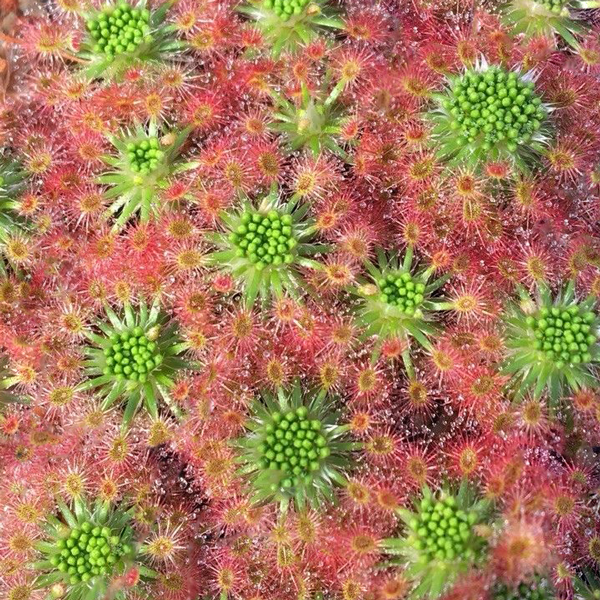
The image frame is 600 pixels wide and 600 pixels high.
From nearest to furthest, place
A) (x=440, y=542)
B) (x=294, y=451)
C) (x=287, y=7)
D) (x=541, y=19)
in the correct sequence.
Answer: (x=440, y=542)
(x=294, y=451)
(x=287, y=7)
(x=541, y=19)

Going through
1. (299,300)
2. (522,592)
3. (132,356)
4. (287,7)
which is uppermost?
(287,7)

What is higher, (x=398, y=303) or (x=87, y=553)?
(x=398, y=303)

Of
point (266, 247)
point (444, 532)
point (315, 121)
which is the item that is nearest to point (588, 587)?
point (444, 532)

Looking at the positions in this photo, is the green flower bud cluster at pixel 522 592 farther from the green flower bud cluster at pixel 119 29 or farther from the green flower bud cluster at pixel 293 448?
the green flower bud cluster at pixel 119 29

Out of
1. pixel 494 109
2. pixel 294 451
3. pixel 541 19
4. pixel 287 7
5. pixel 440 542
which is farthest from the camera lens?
pixel 541 19

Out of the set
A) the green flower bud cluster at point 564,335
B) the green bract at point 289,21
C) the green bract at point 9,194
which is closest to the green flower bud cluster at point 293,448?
the green flower bud cluster at point 564,335

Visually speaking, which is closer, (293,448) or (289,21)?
(293,448)

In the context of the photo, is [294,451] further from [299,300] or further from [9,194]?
[9,194]

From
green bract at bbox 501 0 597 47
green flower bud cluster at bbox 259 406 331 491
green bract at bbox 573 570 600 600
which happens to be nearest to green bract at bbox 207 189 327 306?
green flower bud cluster at bbox 259 406 331 491
